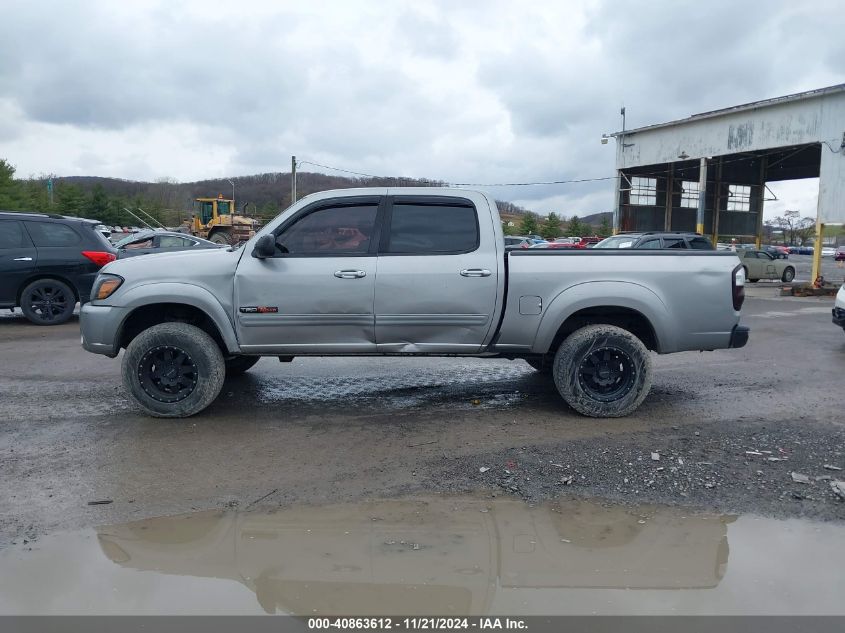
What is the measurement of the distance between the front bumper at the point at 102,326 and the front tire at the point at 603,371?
374 centimetres

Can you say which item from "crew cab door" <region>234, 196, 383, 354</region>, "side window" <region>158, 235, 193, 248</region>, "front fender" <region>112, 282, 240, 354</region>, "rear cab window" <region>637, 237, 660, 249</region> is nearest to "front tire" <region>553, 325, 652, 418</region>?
"crew cab door" <region>234, 196, 383, 354</region>

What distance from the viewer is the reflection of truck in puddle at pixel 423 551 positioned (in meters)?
3.20

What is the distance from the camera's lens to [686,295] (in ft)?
19.1

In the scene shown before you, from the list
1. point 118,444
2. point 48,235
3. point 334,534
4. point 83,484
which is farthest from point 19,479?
point 48,235

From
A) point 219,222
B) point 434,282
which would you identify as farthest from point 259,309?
point 219,222

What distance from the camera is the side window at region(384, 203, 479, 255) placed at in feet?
19.0

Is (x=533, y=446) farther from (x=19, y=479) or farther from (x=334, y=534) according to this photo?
(x=19, y=479)

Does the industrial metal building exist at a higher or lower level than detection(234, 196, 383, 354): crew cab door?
higher

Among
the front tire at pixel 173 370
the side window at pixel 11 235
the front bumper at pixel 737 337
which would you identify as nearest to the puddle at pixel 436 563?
the front tire at pixel 173 370

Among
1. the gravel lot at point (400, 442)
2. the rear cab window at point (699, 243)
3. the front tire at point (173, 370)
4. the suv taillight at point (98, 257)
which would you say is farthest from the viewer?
the rear cab window at point (699, 243)

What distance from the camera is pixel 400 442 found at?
523 centimetres

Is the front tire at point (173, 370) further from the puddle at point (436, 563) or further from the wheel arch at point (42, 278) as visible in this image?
the wheel arch at point (42, 278)

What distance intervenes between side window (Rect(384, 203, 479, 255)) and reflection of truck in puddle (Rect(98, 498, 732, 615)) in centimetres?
235

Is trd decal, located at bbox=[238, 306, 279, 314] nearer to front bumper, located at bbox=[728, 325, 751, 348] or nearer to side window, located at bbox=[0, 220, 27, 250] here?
front bumper, located at bbox=[728, 325, 751, 348]
